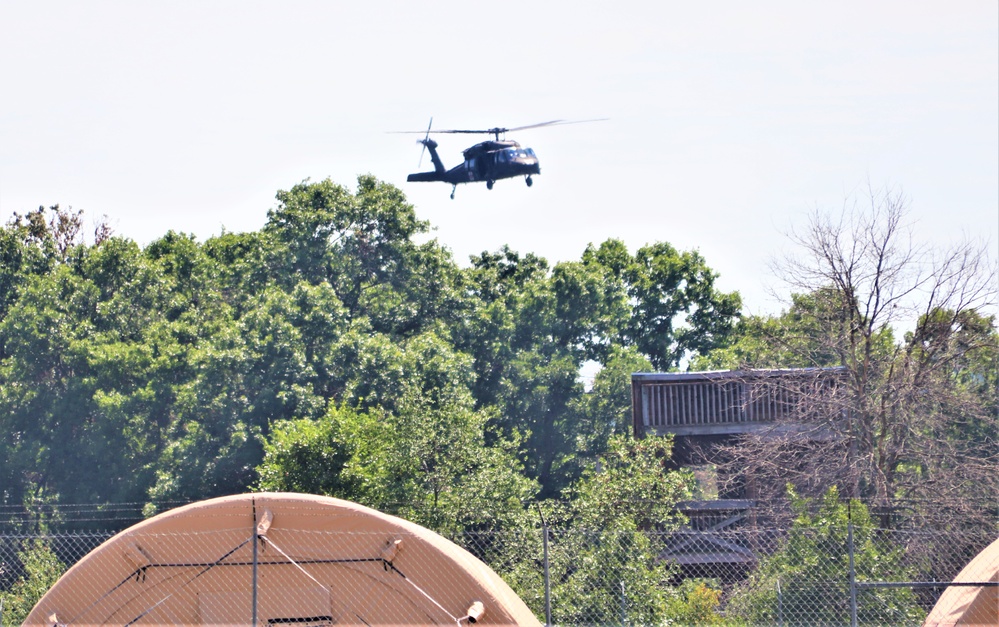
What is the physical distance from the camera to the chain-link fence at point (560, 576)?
10.7 meters

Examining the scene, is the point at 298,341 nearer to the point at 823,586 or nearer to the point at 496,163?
the point at 496,163

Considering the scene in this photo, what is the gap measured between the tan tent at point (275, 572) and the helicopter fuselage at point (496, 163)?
2866cm

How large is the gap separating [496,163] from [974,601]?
1172 inches

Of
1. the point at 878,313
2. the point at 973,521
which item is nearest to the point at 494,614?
the point at 973,521

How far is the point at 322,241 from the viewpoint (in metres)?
38.8

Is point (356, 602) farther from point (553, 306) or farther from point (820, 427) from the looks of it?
point (553, 306)

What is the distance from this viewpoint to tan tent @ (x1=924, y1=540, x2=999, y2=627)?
10.2m

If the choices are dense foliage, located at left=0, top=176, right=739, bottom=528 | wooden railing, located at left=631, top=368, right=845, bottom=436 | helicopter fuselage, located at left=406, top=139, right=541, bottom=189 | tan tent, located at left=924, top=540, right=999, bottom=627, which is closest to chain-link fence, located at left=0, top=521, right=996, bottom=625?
tan tent, located at left=924, top=540, right=999, bottom=627

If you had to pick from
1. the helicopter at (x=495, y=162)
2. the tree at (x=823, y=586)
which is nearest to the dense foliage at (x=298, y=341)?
the helicopter at (x=495, y=162)

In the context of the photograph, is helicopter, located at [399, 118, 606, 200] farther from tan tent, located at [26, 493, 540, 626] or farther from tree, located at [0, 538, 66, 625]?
tan tent, located at [26, 493, 540, 626]

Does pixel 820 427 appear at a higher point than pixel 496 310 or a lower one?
lower

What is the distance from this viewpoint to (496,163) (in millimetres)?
38812

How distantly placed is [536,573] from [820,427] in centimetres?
738

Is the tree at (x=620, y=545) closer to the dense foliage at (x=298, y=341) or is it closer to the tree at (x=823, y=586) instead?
the tree at (x=823, y=586)
